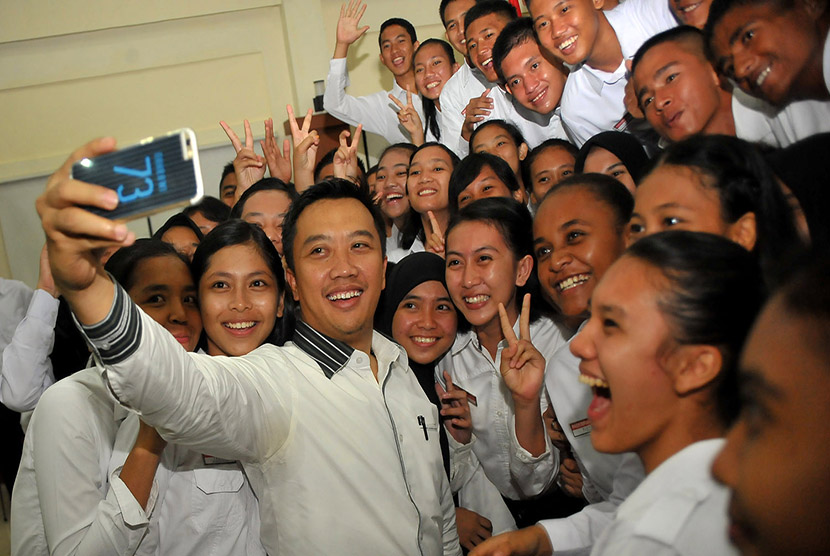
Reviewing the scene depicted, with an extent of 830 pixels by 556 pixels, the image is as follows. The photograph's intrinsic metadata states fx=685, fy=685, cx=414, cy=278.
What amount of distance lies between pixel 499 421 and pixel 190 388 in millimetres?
1260

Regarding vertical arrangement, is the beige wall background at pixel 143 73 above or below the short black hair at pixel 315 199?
above

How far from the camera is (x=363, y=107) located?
5.09 metres

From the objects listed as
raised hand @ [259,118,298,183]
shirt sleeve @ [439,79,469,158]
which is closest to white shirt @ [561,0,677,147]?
shirt sleeve @ [439,79,469,158]

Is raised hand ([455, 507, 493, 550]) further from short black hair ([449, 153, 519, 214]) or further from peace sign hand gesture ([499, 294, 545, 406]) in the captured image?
short black hair ([449, 153, 519, 214])

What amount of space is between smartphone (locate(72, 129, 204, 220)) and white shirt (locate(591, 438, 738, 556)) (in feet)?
2.60

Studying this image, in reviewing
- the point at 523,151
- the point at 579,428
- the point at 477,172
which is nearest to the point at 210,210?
the point at 477,172

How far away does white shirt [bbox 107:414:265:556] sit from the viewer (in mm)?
1790

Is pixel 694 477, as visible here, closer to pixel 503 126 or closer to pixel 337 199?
pixel 337 199

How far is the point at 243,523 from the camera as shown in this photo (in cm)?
185

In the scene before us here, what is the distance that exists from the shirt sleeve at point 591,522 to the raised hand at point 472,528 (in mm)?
708

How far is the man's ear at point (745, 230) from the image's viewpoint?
1.48 meters

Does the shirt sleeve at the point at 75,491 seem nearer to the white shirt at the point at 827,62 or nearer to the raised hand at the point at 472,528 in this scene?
the raised hand at the point at 472,528

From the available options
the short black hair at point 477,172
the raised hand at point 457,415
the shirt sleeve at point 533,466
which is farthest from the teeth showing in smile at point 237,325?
the short black hair at point 477,172

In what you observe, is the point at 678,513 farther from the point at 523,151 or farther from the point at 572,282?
the point at 523,151
